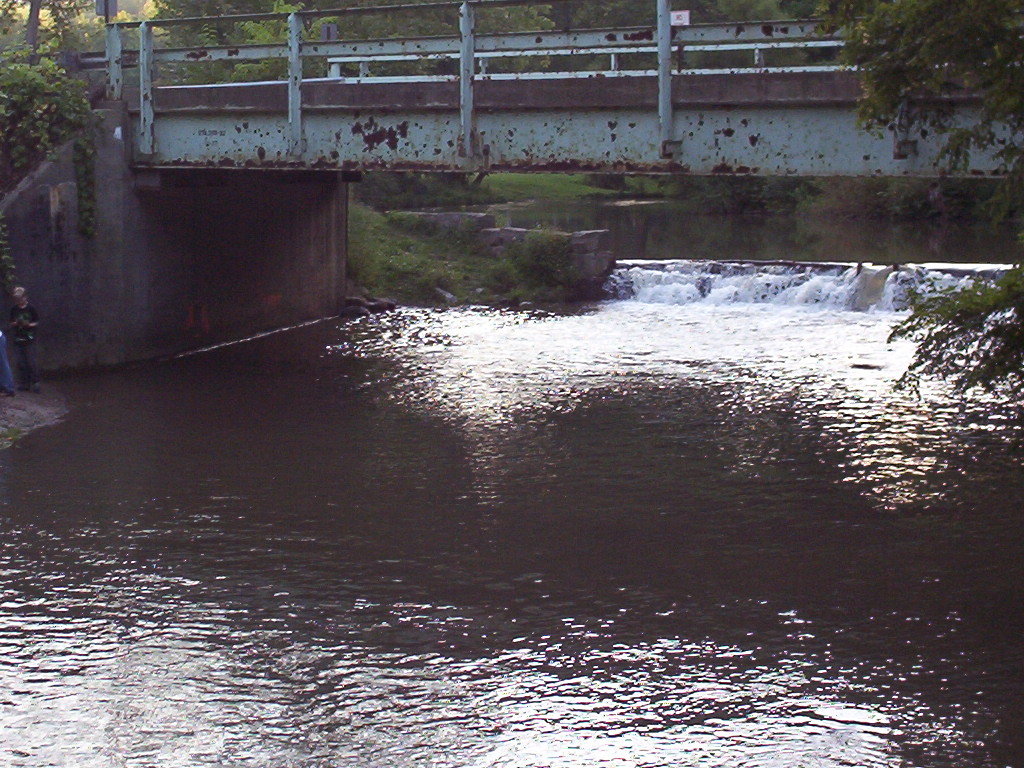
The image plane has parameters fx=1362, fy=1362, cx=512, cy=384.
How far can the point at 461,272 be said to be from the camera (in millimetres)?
31688

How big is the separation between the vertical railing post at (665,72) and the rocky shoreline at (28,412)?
8.34 metres

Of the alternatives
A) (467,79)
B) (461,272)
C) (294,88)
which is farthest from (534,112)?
(461,272)

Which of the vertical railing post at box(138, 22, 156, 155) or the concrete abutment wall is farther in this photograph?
the vertical railing post at box(138, 22, 156, 155)

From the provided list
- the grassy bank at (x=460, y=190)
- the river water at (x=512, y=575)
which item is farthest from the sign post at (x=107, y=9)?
the grassy bank at (x=460, y=190)

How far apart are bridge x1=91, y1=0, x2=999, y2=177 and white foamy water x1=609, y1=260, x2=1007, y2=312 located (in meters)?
12.5

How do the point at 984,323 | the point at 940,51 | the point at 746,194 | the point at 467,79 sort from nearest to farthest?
1. the point at 940,51
2. the point at 984,323
3. the point at 467,79
4. the point at 746,194

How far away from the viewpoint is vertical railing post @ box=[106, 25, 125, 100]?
67.3 feet

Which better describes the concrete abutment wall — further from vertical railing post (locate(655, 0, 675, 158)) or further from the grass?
the grass

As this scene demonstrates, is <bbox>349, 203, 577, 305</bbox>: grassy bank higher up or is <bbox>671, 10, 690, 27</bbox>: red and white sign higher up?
<bbox>671, 10, 690, 27</bbox>: red and white sign

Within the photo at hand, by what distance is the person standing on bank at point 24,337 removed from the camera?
18016 millimetres

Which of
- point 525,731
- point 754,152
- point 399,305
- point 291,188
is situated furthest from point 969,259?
point 525,731

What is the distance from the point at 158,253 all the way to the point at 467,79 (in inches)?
268

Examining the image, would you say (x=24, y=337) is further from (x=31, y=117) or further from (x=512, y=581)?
(x=512, y=581)

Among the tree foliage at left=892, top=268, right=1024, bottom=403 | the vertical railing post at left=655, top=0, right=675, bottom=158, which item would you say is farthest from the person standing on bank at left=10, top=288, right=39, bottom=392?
the tree foliage at left=892, top=268, right=1024, bottom=403
